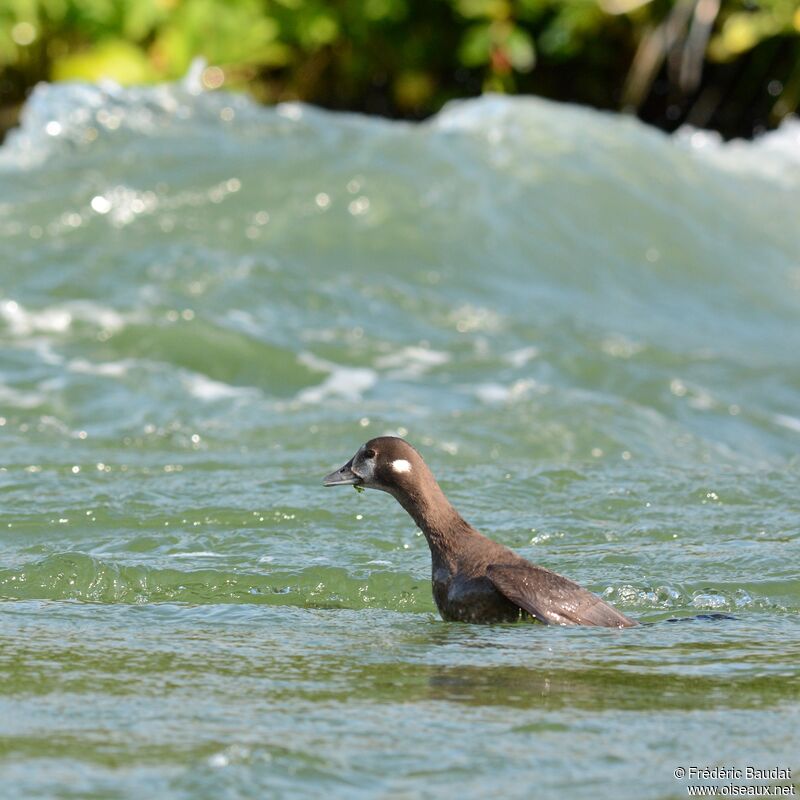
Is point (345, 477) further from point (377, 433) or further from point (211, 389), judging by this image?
point (211, 389)

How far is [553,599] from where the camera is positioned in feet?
17.1

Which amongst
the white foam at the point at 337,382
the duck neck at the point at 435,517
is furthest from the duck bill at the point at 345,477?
the white foam at the point at 337,382

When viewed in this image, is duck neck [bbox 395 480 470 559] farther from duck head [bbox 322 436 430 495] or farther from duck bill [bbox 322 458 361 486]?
duck bill [bbox 322 458 361 486]

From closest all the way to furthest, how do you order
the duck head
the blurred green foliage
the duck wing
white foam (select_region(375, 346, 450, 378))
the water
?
1. the water
2. the duck wing
3. the duck head
4. white foam (select_region(375, 346, 450, 378))
5. the blurred green foliage

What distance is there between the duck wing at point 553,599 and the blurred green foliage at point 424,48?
38.3ft

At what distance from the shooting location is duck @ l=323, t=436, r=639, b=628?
5.20 meters

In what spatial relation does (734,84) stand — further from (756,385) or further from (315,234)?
(756,385)

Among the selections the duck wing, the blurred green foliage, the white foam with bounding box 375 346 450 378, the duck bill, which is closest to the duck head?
the duck bill

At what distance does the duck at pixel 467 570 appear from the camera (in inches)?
205

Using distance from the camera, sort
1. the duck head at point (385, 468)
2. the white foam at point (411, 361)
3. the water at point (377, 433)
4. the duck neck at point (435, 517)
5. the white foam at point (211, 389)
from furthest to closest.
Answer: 1. the white foam at point (411, 361)
2. the white foam at point (211, 389)
3. the duck head at point (385, 468)
4. the duck neck at point (435, 517)
5. the water at point (377, 433)

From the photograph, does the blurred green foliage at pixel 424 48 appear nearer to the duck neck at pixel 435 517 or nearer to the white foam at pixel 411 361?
the white foam at pixel 411 361

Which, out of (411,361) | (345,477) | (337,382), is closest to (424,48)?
(411,361)

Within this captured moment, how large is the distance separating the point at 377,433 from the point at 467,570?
313cm

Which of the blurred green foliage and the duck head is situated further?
the blurred green foliage
